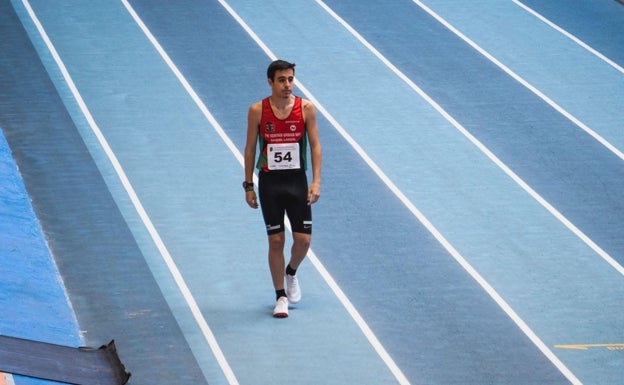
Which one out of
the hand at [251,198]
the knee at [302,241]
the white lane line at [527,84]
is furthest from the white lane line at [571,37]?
the hand at [251,198]

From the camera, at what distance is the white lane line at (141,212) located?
8.23 metres

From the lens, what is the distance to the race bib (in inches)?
336

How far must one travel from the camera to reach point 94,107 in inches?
505

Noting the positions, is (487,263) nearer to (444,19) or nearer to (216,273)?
(216,273)

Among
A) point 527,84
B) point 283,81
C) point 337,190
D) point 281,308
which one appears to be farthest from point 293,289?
point 527,84

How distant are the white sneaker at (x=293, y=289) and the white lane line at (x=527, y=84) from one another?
4.76 metres

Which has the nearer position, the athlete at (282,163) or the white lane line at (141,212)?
the white lane line at (141,212)

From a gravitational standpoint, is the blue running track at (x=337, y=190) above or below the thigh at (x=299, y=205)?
below

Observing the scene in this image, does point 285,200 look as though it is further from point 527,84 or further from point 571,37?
point 571,37

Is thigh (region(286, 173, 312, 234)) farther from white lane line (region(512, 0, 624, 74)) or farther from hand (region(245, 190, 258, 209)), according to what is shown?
white lane line (region(512, 0, 624, 74))

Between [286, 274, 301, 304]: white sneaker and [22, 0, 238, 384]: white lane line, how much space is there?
0.70 metres

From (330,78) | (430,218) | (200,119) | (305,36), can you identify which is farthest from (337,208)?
(305,36)

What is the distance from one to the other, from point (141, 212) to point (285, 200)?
2355 millimetres

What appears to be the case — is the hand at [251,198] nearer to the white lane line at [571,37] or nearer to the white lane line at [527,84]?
the white lane line at [527,84]
